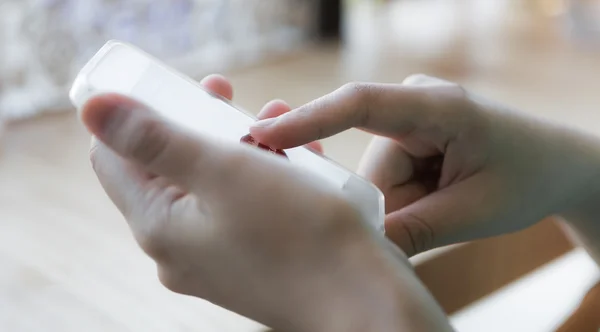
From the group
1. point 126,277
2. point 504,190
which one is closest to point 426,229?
point 504,190

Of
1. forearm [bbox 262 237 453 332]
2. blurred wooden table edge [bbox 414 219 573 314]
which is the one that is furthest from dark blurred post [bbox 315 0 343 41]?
forearm [bbox 262 237 453 332]

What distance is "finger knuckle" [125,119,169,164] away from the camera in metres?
0.27

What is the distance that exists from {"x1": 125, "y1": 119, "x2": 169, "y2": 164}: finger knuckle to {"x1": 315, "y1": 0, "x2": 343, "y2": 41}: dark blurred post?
132cm

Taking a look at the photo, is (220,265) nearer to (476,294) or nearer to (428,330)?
(428,330)

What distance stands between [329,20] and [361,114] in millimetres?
1213

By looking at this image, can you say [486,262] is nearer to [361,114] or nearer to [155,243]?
[361,114]

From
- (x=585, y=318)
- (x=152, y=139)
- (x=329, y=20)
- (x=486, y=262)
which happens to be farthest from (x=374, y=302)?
(x=329, y=20)

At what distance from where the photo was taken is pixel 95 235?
28.0 inches

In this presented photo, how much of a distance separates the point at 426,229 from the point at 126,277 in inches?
12.4

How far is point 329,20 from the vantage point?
156 centimetres

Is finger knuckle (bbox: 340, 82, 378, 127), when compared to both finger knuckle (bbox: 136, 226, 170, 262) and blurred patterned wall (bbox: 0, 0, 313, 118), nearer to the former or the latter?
finger knuckle (bbox: 136, 226, 170, 262)

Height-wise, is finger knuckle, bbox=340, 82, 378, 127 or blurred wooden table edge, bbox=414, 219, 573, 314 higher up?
finger knuckle, bbox=340, 82, 378, 127

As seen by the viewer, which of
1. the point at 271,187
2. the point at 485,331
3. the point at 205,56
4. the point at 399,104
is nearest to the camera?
the point at 271,187

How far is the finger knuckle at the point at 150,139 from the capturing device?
27 cm
